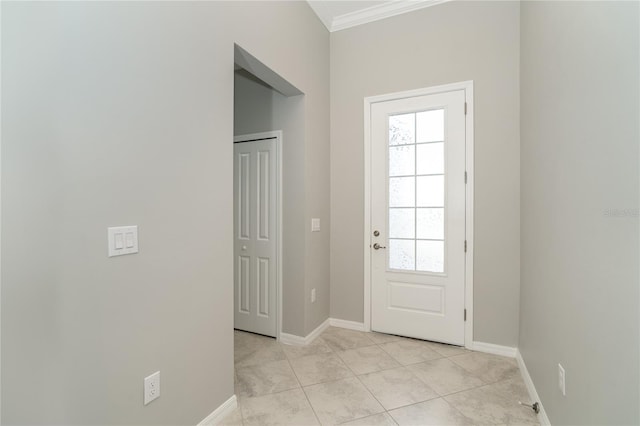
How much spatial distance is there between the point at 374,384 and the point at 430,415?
16.5 inches

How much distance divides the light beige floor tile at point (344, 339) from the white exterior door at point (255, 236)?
21.2 inches

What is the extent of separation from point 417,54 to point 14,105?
9.36ft

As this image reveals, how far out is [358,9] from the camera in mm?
2902

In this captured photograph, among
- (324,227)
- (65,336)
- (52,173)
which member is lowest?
(65,336)

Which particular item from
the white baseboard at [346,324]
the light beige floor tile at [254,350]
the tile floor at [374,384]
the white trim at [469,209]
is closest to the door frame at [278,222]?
the light beige floor tile at [254,350]

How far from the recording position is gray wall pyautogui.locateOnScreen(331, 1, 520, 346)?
2486 millimetres

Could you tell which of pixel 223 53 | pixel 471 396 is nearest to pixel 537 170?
pixel 471 396

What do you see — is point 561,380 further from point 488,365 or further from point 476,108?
point 476,108

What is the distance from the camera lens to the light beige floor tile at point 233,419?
1729mm

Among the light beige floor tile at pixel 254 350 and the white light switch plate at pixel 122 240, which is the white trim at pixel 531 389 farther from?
the white light switch plate at pixel 122 240

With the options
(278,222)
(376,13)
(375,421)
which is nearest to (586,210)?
(375,421)

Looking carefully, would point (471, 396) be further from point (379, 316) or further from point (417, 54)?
point (417, 54)

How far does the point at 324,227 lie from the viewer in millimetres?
3088

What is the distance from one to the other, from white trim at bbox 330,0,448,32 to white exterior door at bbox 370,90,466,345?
0.82m
